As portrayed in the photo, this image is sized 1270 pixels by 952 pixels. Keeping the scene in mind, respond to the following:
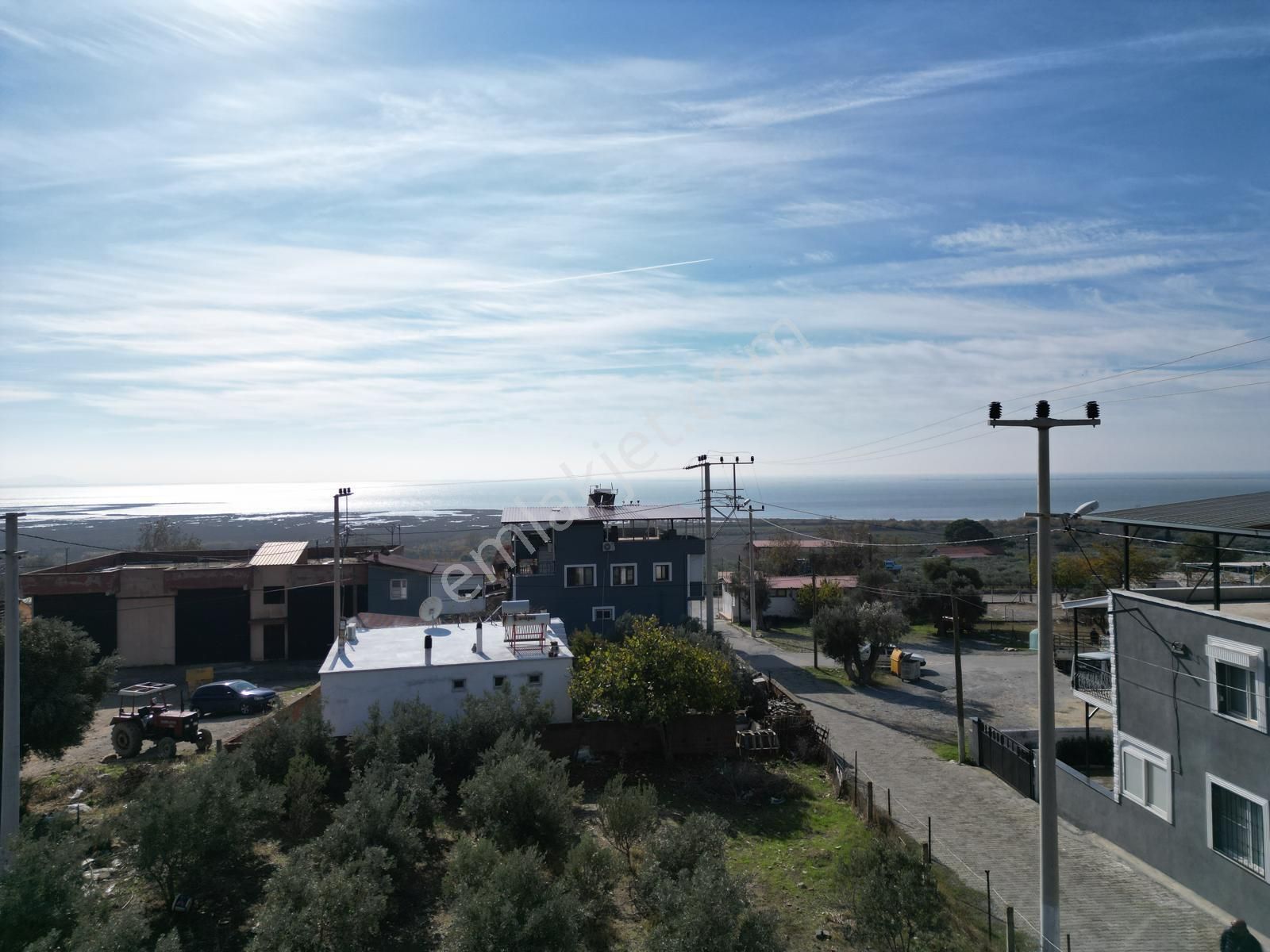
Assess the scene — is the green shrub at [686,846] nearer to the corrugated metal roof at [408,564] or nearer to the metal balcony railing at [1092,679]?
the metal balcony railing at [1092,679]

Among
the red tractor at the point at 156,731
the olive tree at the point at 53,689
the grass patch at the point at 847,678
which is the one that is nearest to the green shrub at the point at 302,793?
the olive tree at the point at 53,689

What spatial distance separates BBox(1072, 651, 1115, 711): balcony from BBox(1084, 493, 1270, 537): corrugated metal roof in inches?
133

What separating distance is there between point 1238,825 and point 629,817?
34.4 ft

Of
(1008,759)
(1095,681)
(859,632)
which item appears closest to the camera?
(1095,681)

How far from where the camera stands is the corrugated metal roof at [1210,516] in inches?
516

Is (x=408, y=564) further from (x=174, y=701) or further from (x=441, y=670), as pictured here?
(x=441, y=670)

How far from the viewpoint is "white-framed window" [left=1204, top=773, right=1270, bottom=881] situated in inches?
491

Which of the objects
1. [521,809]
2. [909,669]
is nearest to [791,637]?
[909,669]

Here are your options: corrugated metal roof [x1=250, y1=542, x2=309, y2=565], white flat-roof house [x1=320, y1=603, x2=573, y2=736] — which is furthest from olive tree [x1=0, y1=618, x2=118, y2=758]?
corrugated metal roof [x1=250, y1=542, x2=309, y2=565]

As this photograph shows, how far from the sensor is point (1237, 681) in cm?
1309

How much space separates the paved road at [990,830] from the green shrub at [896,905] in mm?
3797

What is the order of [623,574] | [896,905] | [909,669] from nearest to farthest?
[896,905] → [909,669] → [623,574]

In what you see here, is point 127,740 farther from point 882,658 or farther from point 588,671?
point 882,658

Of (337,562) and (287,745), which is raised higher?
(337,562)
